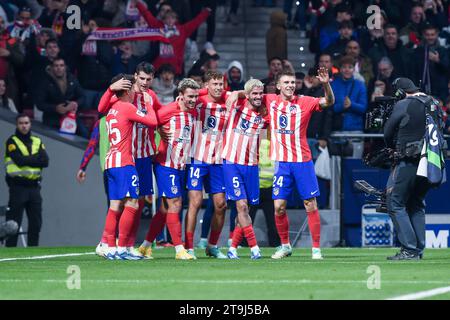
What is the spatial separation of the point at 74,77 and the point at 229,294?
12.8 metres

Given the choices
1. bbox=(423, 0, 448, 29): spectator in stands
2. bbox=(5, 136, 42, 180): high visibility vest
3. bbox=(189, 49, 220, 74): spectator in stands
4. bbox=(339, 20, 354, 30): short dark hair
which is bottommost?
bbox=(5, 136, 42, 180): high visibility vest

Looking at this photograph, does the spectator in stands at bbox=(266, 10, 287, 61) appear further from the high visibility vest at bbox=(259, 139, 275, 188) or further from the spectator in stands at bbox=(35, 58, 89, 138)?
the high visibility vest at bbox=(259, 139, 275, 188)

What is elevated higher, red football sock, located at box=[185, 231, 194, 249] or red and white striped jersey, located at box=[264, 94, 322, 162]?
red and white striped jersey, located at box=[264, 94, 322, 162]

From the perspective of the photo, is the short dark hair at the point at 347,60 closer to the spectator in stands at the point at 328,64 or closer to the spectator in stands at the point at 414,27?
the spectator in stands at the point at 328,64

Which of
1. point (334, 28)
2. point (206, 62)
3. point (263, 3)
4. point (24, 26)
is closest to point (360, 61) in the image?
point (334, 28)

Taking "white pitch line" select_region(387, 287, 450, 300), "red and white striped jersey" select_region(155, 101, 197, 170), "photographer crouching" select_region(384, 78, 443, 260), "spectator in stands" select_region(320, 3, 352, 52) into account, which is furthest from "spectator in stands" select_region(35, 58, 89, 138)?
"white pitch line" select_region(387, 287, 450, 300)

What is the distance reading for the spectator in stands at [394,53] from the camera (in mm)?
24250

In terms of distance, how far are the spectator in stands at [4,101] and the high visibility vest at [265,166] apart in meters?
4.52

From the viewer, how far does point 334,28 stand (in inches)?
991

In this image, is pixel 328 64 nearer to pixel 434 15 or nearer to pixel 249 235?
pixel 434 15

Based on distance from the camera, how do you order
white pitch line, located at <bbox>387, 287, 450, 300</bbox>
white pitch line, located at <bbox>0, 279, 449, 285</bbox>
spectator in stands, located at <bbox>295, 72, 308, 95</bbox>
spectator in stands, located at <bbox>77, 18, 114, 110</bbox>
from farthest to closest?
spectator in stands, located at <bbox>77, 18, 114, 110</bbox>, spectator in stands, located at <bbox>295, 72, 308, 95</bbox>, white pitch line, located at <bbox>0, 279, 449, 285</bbox>, white pitch line, located at <bbox>387, 287, 450, 300</bbox>

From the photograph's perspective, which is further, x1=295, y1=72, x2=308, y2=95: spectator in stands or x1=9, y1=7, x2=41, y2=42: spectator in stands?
x1=9, y1=7, x2=41, y2=42: spectator in stands

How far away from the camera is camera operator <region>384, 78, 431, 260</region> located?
50.9 feet

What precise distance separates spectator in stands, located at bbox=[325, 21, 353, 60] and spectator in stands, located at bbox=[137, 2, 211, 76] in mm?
2372
